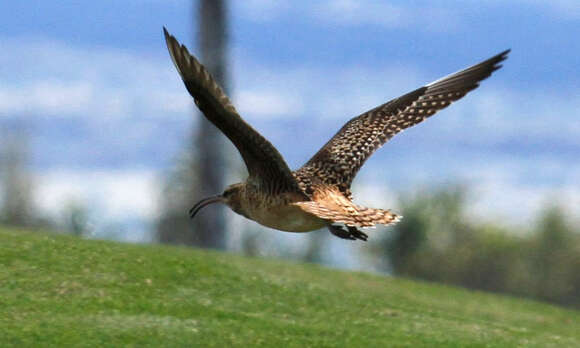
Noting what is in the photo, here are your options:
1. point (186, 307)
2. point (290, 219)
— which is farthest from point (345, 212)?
point (186, 307)

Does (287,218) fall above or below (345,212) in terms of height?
below

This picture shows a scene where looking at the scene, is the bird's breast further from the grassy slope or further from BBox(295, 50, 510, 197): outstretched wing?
the grassy slope

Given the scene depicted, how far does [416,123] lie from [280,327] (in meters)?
3.81

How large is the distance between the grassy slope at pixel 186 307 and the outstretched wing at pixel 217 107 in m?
4.91

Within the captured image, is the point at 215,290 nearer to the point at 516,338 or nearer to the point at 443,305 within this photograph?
the point at 516,338

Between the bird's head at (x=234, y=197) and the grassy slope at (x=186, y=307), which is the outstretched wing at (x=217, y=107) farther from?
the grassy slope at (x=186, y=307)

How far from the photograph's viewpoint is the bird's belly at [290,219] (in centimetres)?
966

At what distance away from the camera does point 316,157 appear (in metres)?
11.8

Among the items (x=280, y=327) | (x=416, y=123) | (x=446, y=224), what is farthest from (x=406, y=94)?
(x=446, y=224)

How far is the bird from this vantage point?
28.8 ft

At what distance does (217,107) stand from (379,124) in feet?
14.0

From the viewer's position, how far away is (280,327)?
14742mm

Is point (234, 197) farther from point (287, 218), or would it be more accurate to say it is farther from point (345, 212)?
point (345, 212)

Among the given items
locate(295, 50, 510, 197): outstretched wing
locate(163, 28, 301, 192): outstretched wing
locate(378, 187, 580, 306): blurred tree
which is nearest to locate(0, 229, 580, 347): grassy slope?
locate(295, 50, 510, 197): outstretched wing
